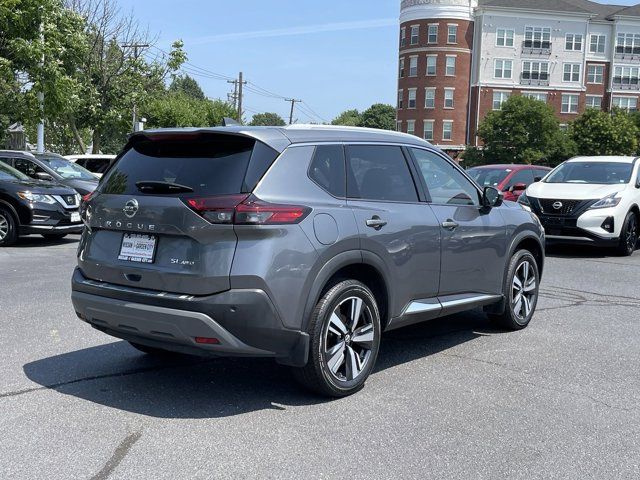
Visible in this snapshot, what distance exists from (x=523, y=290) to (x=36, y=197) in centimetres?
934

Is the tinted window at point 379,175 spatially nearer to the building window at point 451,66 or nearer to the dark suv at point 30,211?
the dark suv at point 30,211

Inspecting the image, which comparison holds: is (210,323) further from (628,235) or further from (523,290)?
(628,235)

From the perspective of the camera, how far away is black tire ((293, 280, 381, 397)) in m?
4.36

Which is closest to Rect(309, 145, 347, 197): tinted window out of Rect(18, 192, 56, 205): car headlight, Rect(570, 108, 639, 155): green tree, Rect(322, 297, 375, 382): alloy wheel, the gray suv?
the gray suv

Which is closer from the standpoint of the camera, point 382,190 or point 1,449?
point 1,449

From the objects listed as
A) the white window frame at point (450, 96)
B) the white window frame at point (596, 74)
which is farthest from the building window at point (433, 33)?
the white window frame at point (596, 74)

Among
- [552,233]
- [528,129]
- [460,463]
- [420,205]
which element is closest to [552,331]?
[420,205]

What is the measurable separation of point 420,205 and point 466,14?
68673 millimetres

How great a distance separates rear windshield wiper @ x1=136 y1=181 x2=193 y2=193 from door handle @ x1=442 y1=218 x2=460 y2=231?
7.10 feet

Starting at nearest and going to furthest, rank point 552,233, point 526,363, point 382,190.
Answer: point 382,190
point 526,363
point 552,233

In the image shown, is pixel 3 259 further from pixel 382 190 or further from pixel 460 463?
pixel 460 463

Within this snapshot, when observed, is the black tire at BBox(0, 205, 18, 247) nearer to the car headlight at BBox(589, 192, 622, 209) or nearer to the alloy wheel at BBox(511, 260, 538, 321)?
the alloy wheel at BBox(511, 260, 538, 321)

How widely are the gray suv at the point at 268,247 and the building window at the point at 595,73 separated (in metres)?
73.5

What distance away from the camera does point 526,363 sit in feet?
18.1
